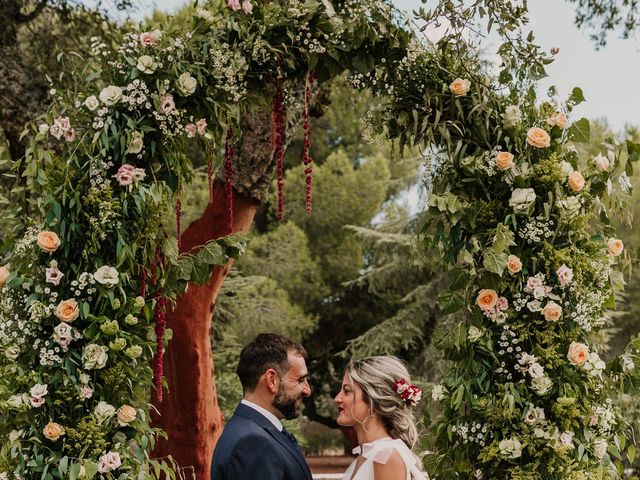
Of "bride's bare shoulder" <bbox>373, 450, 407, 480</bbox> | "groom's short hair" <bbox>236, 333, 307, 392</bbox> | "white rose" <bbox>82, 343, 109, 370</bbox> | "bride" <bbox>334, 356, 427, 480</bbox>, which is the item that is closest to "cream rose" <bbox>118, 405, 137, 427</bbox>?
"white rose" <bbox>82, 343, 109, 370</bbox>

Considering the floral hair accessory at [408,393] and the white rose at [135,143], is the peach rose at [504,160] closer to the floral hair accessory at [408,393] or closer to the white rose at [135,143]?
the floral hair accessory at [408,393]

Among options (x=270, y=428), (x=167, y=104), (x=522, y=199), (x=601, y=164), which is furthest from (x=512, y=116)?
(x=270, y=428)

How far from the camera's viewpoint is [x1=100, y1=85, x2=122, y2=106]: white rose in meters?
3.83

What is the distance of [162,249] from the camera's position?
392 centimetres

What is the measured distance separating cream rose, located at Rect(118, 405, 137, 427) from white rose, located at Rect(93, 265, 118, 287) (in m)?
0.56

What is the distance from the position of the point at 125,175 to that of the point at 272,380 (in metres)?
1.18

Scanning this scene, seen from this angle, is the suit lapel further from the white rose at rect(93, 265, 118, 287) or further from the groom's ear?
the white rose at rect(93, 265, 118, 287)

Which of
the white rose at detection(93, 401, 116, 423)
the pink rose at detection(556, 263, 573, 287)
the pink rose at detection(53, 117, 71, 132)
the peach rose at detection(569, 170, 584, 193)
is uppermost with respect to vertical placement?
the pink rose at detection(53, 117, 71, 132)

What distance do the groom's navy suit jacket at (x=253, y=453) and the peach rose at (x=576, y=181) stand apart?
1813 mm

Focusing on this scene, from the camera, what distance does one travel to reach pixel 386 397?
351 centimetres

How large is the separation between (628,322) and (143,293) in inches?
589

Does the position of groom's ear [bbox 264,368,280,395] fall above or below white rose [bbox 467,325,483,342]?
below

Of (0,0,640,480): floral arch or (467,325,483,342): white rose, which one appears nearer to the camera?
(0,0,640,480): floral arch

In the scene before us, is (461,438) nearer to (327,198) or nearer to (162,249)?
(162,249)
